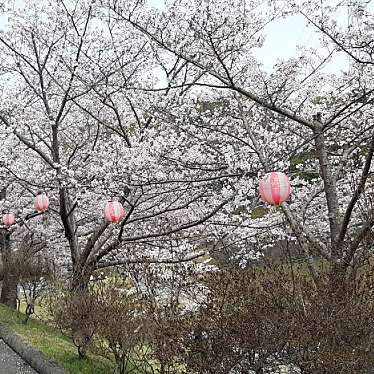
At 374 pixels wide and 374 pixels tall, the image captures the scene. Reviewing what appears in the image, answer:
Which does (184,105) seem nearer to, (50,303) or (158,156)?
(158,156)

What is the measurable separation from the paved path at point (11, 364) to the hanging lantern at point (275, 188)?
413 centimetres

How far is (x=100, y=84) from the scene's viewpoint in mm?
8297

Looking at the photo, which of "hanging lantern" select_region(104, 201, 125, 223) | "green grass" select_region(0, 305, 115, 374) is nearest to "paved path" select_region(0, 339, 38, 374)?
"green grass" select_region(0, 305, 115, 374)

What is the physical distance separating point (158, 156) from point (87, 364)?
307cm

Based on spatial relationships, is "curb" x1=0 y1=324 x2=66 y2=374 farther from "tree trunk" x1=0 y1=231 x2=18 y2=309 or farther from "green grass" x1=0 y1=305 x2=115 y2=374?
"tree trunk" x1=0 y1=231 x2=18 y2=309

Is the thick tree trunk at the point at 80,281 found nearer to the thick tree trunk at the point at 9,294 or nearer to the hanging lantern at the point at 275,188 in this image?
the hanging lantern at the point at 275,188

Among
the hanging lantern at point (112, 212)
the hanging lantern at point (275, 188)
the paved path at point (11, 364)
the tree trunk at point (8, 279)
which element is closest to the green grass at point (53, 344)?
the paved path at point (11, 364)

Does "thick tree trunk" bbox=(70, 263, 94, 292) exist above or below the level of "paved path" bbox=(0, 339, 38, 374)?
above

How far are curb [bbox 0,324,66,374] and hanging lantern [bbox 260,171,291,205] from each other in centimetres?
333

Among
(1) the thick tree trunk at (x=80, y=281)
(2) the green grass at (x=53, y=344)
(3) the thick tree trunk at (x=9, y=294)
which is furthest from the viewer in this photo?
Answer: (3) the thick tree trunk at (x=9, y=294)

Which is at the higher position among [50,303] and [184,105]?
[184,105]

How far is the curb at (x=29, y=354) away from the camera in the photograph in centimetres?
635

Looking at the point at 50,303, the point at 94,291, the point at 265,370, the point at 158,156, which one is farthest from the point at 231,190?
the point at 265,370

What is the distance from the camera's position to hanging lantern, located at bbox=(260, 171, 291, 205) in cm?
499
